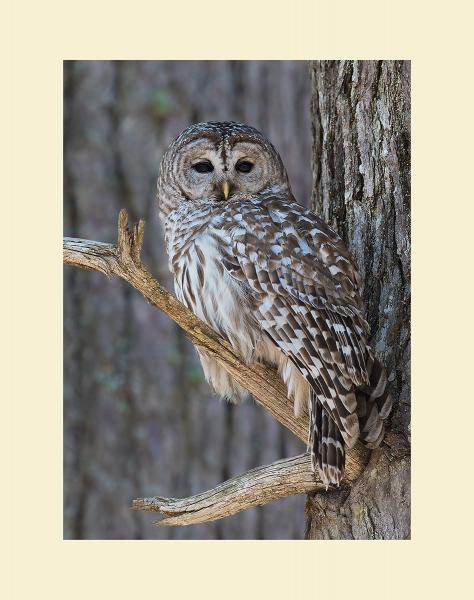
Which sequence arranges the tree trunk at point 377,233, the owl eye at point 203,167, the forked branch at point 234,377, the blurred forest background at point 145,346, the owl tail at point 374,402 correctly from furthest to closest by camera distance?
the blurred forest background at point 145,346
the owl eye at point 203,167
the tree trunk at point 377,233
the owl tail at point 374,402
the forked branch at point 234,377

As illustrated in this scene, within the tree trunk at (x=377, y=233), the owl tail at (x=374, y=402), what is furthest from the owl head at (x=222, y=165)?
the owl tail at (x=374, y=402)

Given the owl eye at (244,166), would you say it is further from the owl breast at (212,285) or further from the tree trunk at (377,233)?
the tree trunk at (377,233)

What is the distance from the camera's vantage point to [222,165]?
10.1 feet

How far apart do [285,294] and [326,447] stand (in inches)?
19.5

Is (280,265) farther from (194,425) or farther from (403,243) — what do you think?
(194,425)

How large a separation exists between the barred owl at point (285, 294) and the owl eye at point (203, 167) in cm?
1

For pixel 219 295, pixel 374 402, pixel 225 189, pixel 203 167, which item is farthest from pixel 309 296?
pixel 203 167

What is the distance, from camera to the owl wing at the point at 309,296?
265 cm

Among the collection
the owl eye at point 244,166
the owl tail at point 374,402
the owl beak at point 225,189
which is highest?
the owl eye at point 244,166

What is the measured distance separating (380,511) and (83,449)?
1.95 metres

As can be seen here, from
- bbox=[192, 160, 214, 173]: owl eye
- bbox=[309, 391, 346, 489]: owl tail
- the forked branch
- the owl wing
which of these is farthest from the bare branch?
bbox=[192, 160, 214, 173]: owl eye

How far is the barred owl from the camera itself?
266cm

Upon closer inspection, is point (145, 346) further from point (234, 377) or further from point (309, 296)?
point (309, 296)

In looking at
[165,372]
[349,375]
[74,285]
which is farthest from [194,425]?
[349,375]
